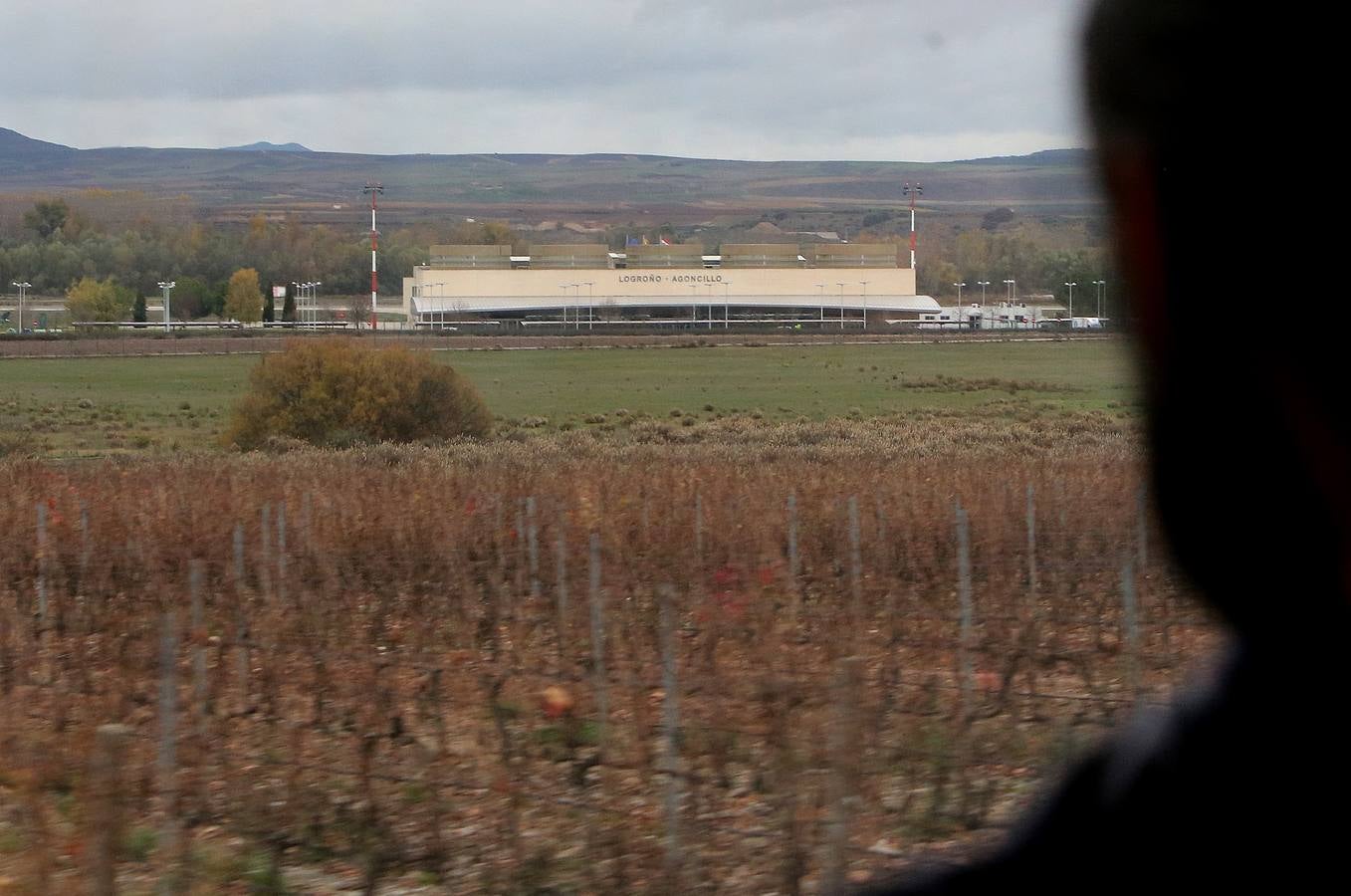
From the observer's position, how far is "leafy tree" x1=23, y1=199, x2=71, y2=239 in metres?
128

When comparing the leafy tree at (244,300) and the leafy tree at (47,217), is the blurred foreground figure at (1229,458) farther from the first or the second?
the leafy tree at (47,217)

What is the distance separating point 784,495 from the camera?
64.3 ft

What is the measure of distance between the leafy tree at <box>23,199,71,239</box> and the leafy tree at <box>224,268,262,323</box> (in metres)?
47.2

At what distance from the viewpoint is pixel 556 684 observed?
8516 mm

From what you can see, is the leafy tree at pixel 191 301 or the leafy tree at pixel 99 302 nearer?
the leafy tree at pixel 99 302

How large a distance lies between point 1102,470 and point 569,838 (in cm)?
1437

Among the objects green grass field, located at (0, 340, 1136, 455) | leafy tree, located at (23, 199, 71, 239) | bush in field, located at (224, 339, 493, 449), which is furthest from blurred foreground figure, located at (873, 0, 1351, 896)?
leafy tree, located at (23, 199, 71, 239)

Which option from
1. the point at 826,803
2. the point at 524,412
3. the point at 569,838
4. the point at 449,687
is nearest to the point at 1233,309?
the point at 826,803

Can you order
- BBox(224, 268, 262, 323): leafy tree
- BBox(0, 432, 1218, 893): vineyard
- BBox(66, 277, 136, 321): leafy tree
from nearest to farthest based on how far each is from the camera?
1. BBox(0, 432, 1218, 893): vineyard
2. BBox(224, 268, 262, 323): leafy tree
3. BBox(66, 277, 136, 321): leafy tree

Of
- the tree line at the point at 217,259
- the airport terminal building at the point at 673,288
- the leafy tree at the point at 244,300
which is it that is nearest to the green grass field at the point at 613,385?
the tree line at the point at 217,259

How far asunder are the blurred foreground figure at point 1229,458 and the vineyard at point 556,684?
0.09 meters

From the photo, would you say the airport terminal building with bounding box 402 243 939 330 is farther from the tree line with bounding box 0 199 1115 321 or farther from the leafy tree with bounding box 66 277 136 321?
the leafy tree with bounding box 66 277 136 321

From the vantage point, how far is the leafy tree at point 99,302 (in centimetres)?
8081

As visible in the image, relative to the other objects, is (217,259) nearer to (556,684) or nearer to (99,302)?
(99,302)
